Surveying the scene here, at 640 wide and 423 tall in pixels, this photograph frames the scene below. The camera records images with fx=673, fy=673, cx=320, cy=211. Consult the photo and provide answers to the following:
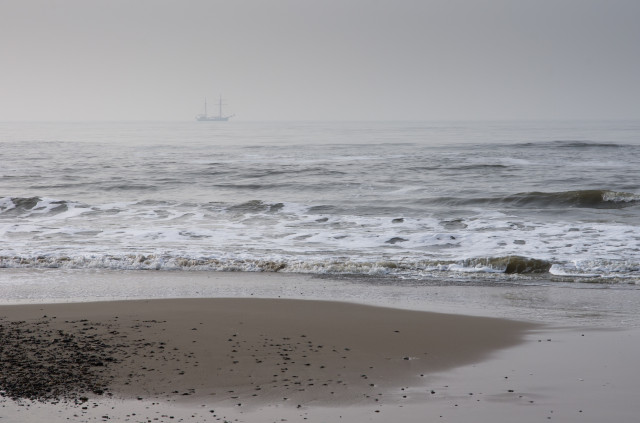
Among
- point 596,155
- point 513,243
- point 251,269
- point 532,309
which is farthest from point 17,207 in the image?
point 596,155

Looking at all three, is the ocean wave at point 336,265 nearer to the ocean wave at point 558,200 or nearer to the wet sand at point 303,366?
the wet sand at point 303,366

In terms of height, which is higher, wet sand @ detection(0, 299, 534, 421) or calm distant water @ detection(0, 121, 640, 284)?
wet sand @ detection(0, 299, 534, 421)

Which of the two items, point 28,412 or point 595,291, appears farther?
point 595,291

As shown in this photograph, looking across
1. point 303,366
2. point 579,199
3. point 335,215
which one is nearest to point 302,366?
point 303,366

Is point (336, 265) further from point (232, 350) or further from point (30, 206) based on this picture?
point (30, 206)

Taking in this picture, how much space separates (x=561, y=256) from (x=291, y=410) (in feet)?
27.3

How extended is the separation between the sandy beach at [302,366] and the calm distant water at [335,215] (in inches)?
141

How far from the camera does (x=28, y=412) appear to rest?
4902mm

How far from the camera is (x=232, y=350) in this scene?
21.7 ft

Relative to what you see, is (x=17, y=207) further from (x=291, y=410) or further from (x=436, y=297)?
(x=291, y=410)

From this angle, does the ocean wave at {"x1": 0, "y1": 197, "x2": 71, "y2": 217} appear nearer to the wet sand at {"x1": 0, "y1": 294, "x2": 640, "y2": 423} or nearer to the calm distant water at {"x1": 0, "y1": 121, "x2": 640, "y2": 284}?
the calm distant water at {"x1": 0, "y1": 121, "x2": 640, "y2": 284}

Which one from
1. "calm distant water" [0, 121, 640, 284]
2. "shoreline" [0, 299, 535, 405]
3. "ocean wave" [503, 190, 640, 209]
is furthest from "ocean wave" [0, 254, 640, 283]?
"ocean wave" [503, 190, 640, 209]

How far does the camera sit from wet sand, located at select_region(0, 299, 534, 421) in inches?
214

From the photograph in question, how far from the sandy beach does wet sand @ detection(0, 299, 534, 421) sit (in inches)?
0.7
